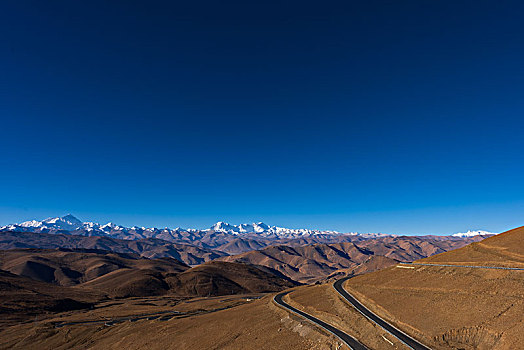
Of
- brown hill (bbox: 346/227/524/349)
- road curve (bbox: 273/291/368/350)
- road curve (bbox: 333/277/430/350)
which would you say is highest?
brown hill (bbox: 346/227/524/349)

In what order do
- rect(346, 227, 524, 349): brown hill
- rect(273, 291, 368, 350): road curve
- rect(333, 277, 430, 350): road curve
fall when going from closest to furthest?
rect(346, 227, 524, 349): brown hill, rect(333, 277, 430, 350): road curve, rect(273, 291, 368, 350): road curve

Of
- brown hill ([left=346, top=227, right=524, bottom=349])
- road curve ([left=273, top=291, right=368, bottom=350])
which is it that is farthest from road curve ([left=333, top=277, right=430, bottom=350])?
road curve ([left=273, top=291, right=368, bottom=350])

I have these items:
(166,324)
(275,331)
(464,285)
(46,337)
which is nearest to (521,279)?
(464,285)

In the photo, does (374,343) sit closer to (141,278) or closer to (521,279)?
(521,279)

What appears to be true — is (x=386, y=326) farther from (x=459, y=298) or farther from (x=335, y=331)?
(x=459, y=298)

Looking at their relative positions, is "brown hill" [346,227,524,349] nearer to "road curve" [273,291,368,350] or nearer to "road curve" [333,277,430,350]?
"road curve" [333,277,430,350]

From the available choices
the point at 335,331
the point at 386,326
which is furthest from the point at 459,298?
the point at 335,331

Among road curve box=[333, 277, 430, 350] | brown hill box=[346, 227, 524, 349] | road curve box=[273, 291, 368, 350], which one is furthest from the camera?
road curve box=[273, 291, 368, 350]

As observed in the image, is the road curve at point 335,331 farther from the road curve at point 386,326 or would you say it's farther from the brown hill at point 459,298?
the brown hill at point 459,298
